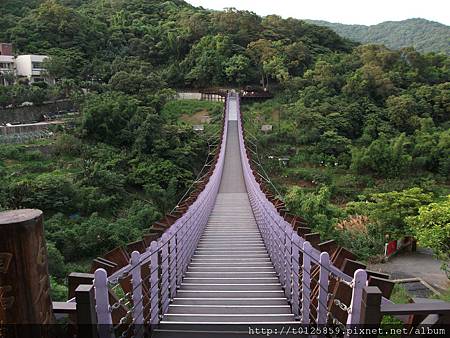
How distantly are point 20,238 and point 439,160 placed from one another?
22.4 meters

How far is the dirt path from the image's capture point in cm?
872

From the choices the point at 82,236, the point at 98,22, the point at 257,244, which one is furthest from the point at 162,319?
the point at 98,22

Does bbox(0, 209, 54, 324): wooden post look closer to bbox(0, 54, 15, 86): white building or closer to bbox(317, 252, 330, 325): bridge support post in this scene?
bbox(317, 252, 330, 325): bridge support post

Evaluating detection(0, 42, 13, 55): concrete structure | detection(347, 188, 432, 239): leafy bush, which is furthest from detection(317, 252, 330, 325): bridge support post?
detection(0, 42, 13, 55): concrete structure

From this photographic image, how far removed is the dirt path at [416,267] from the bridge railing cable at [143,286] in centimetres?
700

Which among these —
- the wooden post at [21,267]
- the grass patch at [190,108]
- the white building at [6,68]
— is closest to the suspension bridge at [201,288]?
the wooden post at [21,267]

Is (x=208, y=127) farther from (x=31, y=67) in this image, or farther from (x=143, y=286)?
(x=143, y=286)

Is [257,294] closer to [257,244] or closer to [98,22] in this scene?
[257,244]

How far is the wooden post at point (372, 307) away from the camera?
1.45 m

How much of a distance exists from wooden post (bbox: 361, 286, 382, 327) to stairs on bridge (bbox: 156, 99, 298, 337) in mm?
997

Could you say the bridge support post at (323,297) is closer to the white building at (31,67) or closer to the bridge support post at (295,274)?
the bridge support post at (295,274)

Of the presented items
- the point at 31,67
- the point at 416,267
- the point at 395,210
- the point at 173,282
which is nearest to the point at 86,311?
the point at 173,282

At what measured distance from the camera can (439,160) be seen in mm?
20062

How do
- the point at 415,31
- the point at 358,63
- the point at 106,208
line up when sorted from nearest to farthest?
the point at 106,208 < the point at 358,63 < the point at 415,31
